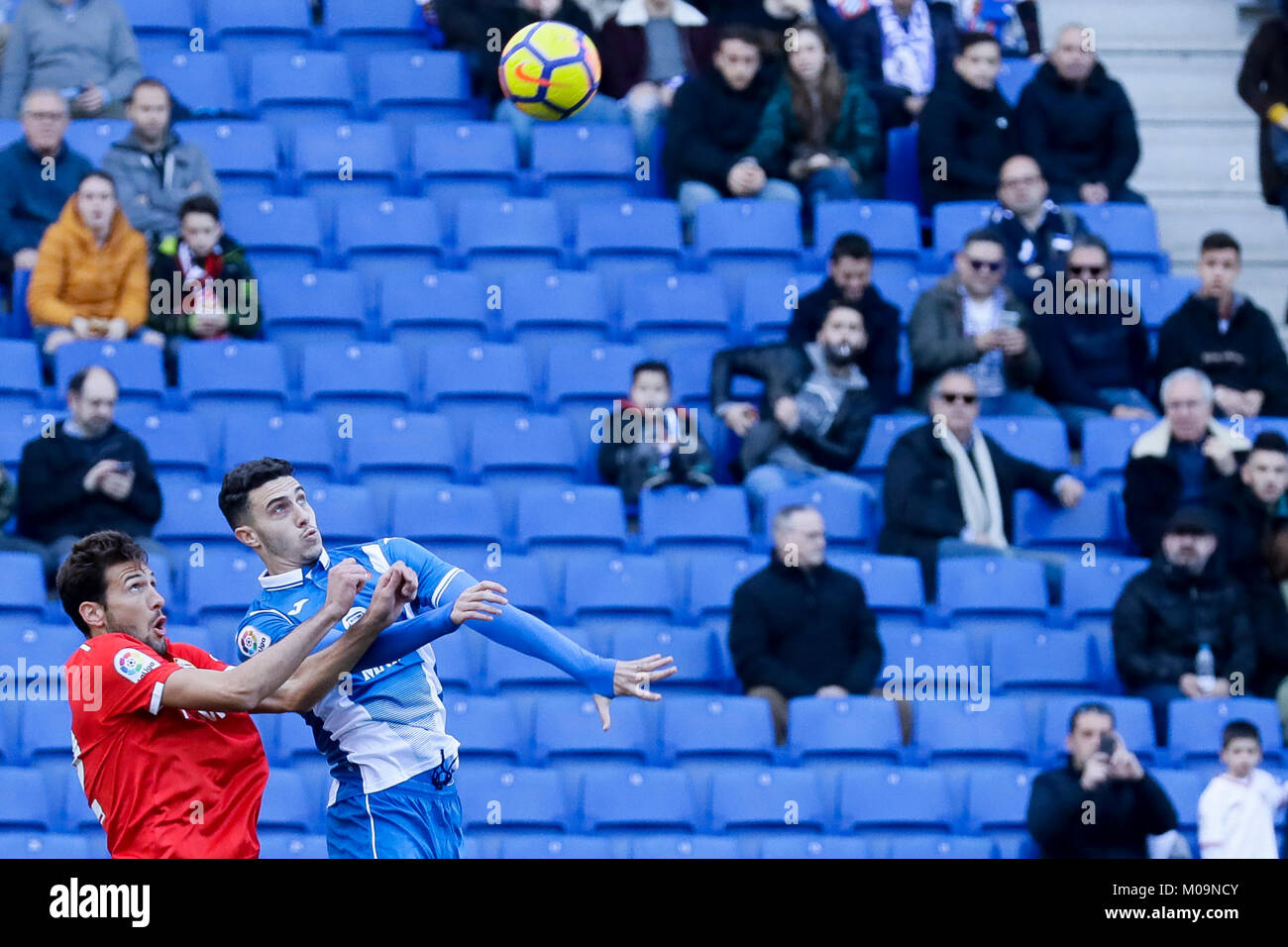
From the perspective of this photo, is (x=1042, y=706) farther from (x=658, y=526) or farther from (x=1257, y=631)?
(x=658, y=526)

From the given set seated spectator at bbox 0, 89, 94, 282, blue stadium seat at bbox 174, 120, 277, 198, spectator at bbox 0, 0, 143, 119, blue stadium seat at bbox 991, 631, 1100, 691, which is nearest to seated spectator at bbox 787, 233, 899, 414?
blue stadium seat at bbox 991, 631, 1100, 691

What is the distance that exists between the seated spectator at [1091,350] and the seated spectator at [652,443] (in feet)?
6.24

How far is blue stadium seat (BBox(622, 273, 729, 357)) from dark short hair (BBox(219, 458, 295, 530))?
458cm

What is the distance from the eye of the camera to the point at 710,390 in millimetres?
9586

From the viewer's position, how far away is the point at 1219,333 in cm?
997

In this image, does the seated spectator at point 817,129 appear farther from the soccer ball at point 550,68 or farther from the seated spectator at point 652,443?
the seated spectator at point 652,443

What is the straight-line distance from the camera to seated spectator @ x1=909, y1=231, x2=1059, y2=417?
9.57 meters

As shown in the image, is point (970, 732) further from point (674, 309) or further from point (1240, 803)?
point (674, 309)

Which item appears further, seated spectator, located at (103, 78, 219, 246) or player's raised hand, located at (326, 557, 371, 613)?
seated spectator, located at (103, 78, 219, 246)

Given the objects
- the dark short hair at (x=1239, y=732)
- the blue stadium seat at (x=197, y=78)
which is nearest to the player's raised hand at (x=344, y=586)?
the dark short hair at (x=1239, y=732)

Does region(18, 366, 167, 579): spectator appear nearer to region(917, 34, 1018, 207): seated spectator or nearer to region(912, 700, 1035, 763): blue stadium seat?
region(912, 700, 1035, 763): blue stadium seat

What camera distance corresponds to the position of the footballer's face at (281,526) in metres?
5.45

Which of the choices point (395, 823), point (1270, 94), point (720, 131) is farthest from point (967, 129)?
point (395, 823)

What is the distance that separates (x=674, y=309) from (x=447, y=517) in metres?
1.77
